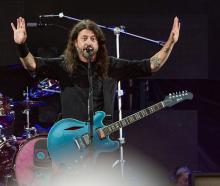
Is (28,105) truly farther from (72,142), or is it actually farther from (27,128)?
(72,142)

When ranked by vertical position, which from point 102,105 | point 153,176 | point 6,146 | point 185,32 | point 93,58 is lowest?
point 153,176

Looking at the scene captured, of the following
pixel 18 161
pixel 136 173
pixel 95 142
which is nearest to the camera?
pixel 95 142

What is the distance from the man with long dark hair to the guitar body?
3.9 inches

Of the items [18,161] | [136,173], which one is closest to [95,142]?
[18,161]

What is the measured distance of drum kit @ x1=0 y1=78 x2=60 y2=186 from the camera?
685 cm

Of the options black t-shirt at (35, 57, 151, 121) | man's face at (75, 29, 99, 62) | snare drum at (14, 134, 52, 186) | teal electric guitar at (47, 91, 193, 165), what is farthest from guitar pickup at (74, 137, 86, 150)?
snare drum at (14, 134, 52, 186)

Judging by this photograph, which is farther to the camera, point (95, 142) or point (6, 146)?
point (6, 146)

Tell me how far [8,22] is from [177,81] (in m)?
2.84

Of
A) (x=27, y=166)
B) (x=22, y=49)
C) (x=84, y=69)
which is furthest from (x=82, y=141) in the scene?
(x=27, y=166)

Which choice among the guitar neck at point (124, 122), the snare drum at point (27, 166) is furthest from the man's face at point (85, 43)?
the snare drum at point (27, 166)

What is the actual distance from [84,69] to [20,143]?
275 cm

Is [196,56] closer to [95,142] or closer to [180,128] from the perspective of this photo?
[180,128]

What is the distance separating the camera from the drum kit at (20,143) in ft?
22.5

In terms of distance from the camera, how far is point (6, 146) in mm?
7297
